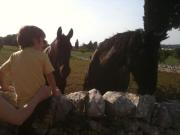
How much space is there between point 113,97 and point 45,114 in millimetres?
1003

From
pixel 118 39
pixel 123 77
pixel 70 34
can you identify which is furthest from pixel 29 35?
pixel 123 77

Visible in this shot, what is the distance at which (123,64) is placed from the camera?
33.2 ft

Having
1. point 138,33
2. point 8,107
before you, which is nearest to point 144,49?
point 138,33

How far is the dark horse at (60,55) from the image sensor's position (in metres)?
9.66

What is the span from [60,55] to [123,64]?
1.65 meters

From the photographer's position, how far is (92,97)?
215 inches

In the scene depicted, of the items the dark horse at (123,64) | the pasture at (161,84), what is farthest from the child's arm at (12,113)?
the pasture at (161,84)

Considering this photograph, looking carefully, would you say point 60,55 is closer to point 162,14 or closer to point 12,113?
point 12,113

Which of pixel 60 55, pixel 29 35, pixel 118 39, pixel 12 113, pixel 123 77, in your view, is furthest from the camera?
pixel 123 77

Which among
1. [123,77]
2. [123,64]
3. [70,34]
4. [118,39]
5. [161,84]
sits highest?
[70,34]

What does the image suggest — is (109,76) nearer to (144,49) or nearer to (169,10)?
(144,49)

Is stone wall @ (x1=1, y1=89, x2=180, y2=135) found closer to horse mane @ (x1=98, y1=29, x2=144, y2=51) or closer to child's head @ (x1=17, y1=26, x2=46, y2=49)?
child's head @ (x1=17, y1=26, x2=46, y2=49)

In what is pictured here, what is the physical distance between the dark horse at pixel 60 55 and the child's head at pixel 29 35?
4727 millimetres

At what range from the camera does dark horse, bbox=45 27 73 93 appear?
9664 millimetres
